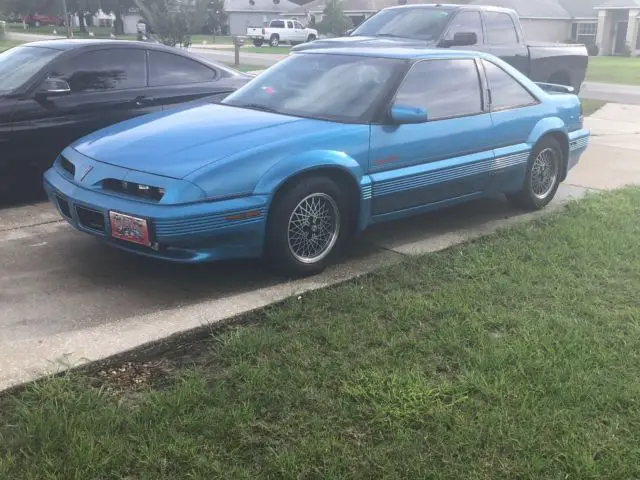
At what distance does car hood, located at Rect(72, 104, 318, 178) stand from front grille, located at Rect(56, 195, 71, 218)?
1.09 ft

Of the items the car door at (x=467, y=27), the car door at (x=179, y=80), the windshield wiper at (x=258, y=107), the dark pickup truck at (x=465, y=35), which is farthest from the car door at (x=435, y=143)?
the car door at (x=467, y=27)

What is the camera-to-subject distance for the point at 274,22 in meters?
48.5

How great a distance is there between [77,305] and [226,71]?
3.95 meters

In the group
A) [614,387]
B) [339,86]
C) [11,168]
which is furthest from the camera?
[11,168]

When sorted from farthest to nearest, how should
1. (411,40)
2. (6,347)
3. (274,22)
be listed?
(274,22) → (411,40) → (6,347)

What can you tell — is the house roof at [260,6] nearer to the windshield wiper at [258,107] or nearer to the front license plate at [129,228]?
the windshield wiper at [258,107]

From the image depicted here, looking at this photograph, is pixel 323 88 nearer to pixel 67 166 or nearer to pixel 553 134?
pixel 67 166

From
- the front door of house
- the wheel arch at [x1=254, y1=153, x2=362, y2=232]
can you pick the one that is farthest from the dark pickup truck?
the front door of house

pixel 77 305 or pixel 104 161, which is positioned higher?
pixel 104 161

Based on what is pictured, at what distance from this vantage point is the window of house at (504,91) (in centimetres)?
582

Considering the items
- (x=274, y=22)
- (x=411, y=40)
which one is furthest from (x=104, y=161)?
(x=274, y=22)

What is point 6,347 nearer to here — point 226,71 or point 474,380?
point 474,380

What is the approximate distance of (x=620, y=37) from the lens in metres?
48.2

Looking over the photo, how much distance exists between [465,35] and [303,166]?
5601mm
